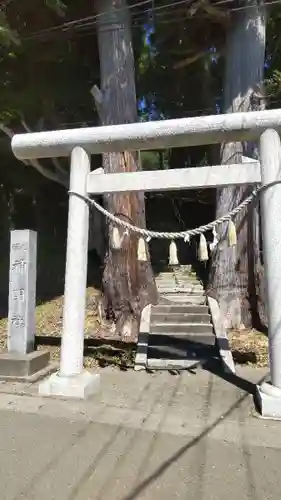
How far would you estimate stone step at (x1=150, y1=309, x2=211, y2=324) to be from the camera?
8320mm

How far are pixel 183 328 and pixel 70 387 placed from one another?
355 centimetres

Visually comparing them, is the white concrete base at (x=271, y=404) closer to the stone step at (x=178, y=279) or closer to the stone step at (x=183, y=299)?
the stone step at (x=183, y=299)

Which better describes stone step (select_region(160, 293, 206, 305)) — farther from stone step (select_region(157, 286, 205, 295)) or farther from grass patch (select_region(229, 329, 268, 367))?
grass patch (select_region(229, 329, 268, 367))

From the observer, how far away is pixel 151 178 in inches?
203

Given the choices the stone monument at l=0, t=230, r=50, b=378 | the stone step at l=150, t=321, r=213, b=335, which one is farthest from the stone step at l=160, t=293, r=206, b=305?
the stone monument at l=0, t=230, r=50, b=378

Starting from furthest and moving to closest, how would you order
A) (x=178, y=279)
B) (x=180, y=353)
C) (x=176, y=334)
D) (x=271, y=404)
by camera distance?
(x=178, y=279), (x=176, y=334), (x=180, y=353), (x=271, y=404)

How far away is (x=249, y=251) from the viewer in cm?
859

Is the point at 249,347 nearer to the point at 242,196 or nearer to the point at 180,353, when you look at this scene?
the point at 180,353

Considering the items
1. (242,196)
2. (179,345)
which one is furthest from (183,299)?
(242,196)

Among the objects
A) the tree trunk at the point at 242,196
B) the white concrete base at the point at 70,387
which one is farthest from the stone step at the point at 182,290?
the white concrete base at the point at 70,387

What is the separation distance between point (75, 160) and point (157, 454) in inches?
144

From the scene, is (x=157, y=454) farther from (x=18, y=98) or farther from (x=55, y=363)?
(x=18, y=98)

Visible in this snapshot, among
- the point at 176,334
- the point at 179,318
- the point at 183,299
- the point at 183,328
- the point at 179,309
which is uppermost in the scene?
the point at 183,299

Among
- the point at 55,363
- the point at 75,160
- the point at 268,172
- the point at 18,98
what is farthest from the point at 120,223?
the point at 18,98
